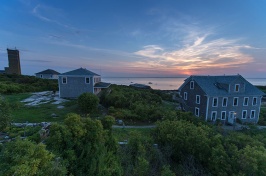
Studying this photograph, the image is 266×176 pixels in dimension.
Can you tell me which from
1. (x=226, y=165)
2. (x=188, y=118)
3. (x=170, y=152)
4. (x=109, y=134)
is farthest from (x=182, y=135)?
(x=188, y=118)

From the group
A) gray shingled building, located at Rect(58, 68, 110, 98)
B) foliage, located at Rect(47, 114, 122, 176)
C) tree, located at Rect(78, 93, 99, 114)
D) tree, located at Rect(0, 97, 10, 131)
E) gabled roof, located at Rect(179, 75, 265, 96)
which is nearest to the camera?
foliage, located at Rect(47, 114, 122, 176)

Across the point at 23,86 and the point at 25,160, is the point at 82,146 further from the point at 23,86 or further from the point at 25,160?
the point at 23,86

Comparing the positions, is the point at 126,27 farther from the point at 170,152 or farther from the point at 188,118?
the point at 170,152

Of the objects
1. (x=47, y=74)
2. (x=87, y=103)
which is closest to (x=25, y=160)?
(x=87, y=103)

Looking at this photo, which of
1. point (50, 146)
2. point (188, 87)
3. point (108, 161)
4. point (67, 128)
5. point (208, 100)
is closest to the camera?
point (50, 146)

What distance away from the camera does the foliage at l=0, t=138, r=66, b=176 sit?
10.6ft

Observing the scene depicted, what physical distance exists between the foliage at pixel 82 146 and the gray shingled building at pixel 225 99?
1461 cm

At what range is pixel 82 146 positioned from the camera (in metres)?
→ 5.48

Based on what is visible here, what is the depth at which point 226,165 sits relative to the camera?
→ 6.79 m

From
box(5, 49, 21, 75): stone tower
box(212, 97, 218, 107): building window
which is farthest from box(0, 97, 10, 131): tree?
box(5, 49, 21, 75): stone tower

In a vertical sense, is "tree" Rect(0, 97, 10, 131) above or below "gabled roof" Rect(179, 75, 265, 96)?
below

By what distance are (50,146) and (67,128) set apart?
2.55 ft

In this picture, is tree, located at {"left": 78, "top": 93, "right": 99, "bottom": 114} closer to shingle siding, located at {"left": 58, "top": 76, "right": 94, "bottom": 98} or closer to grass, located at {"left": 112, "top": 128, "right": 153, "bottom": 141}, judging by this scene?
grass, located at {"left": 112, "top": 128, "right": 153, "bottom": 141}

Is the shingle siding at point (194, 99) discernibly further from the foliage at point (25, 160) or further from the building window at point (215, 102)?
the foliage at point (25, 160)
